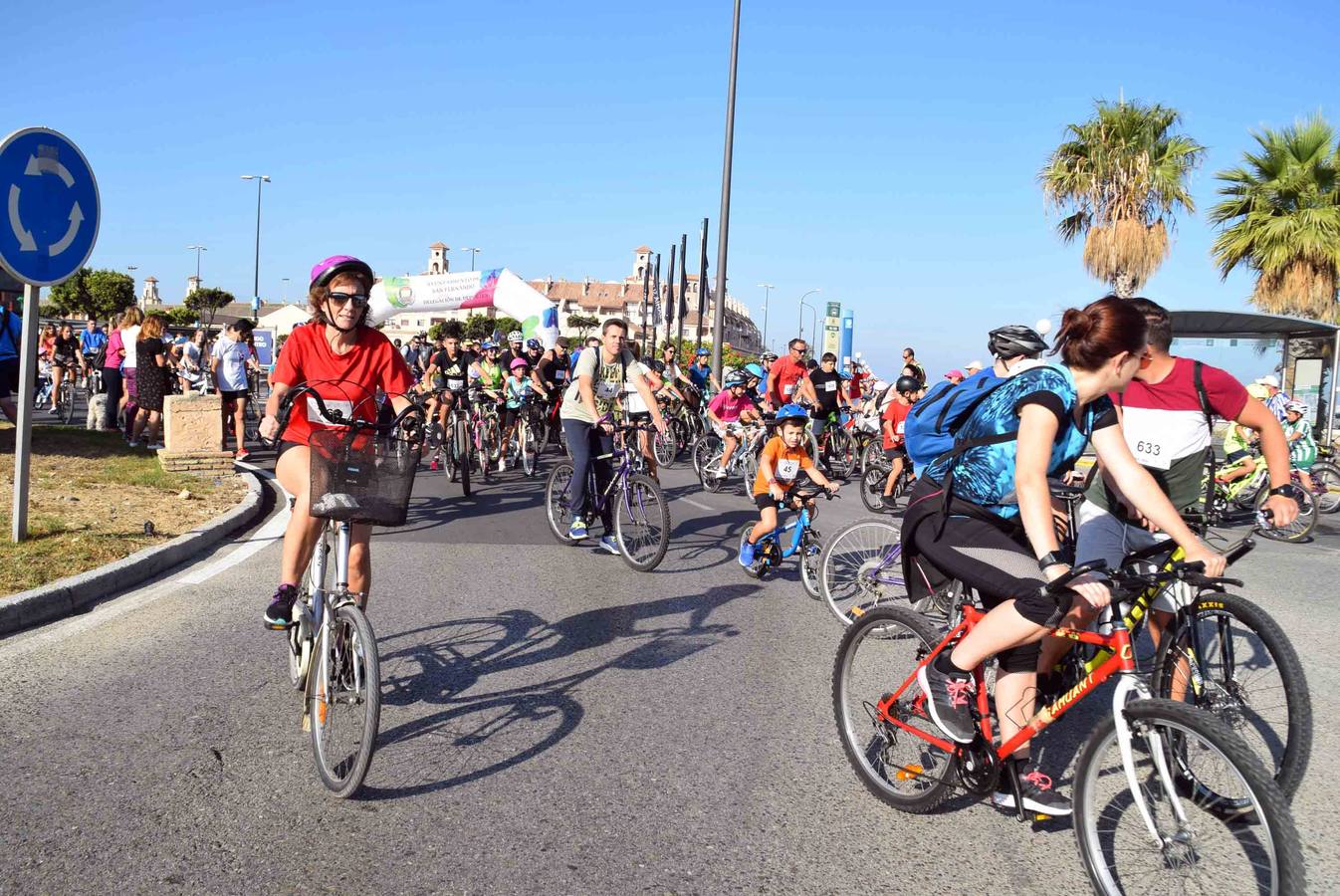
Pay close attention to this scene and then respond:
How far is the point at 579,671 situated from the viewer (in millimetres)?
5172

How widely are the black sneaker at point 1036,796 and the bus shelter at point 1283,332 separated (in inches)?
658

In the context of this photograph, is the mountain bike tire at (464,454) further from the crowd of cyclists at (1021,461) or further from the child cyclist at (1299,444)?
the child cyclist at (1299,444)

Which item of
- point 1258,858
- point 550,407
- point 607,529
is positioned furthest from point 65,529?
point 550,407

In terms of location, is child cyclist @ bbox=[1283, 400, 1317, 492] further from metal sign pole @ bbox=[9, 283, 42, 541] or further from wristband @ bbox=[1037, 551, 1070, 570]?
A: metal sign pole @ bbox=[9, 283, 42, 541]

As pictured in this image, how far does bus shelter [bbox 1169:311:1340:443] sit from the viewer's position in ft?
60.1

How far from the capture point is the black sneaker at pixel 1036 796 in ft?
10.3

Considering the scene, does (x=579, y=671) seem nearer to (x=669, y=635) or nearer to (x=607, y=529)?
(x=669, y=635)

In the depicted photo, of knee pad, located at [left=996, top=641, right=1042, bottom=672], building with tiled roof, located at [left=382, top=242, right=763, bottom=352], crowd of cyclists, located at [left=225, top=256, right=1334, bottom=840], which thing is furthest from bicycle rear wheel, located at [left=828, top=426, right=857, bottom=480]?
building with tiled roof, located at [left=382, top=242, right=763, bottom=352]

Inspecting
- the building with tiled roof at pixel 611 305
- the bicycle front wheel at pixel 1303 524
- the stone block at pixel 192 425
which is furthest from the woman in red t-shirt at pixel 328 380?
the building with tiled roof at pixel 611 305

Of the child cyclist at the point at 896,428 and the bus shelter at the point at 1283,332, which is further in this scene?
the bus shelter at the point at 1283,332

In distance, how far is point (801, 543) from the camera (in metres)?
7.45

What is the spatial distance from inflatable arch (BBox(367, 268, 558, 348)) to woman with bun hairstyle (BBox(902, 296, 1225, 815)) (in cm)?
2391

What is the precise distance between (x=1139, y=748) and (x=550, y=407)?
1393 cm

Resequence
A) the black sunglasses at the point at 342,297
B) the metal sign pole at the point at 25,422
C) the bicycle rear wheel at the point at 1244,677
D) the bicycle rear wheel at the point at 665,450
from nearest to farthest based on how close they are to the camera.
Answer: the bicycle rear wheel at the point at 1244,677 → the black sunglasses at the point at 342,297 → the metal sign pole at the point at 25,422 → the bicycle rear wheel at the point at 665,450
